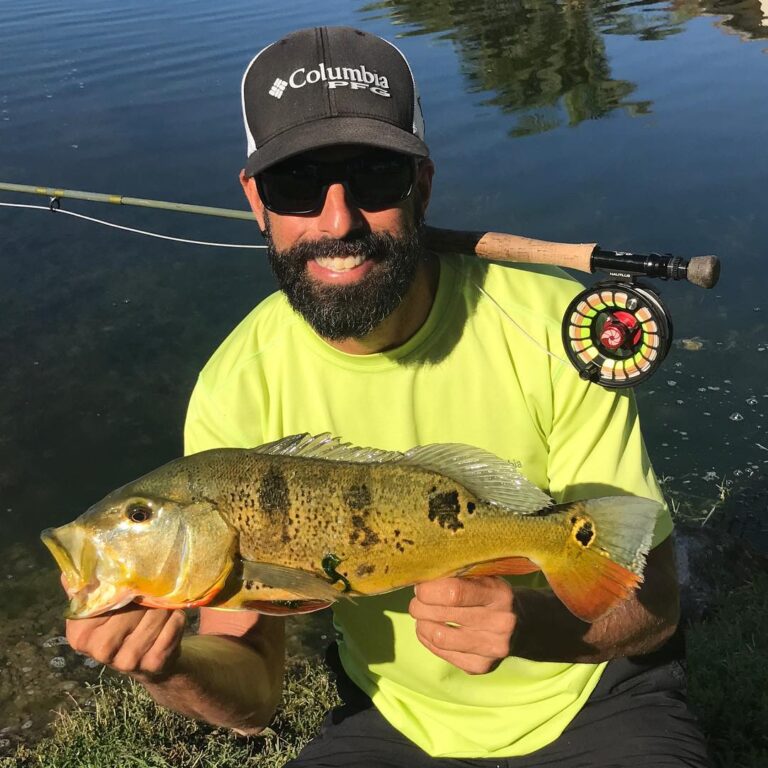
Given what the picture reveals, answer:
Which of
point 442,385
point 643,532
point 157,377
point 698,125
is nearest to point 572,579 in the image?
point 643,532

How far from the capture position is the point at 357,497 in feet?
6.52

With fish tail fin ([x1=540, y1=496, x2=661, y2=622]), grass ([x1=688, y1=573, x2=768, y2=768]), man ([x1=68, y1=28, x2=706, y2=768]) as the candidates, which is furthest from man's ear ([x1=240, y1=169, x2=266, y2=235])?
grass ([x1=688, y1=573, x2=768, y2=768])

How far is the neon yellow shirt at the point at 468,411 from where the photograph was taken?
2529mm

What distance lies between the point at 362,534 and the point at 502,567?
377 millimetres

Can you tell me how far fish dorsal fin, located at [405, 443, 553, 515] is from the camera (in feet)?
6.49

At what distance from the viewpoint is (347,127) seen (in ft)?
7.88

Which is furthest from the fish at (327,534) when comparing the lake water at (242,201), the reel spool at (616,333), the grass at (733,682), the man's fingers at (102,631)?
the lake water at (242,201)

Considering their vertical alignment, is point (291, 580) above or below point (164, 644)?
above

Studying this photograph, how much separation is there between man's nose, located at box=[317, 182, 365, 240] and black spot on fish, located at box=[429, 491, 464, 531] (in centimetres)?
90

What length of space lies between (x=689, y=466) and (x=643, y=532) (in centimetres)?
392

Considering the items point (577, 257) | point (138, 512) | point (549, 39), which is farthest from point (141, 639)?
point (549, 39)

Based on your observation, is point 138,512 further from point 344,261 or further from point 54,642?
point 54,642

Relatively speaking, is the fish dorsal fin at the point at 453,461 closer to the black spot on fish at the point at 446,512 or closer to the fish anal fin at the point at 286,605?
the black spot on fish at the point at 446,512

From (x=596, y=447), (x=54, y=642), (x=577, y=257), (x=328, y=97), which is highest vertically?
(x=328, y=97)
